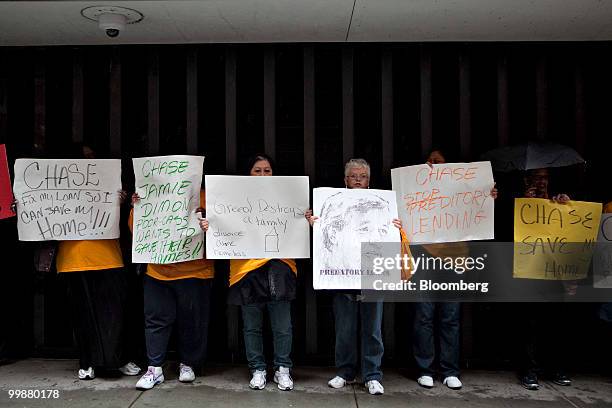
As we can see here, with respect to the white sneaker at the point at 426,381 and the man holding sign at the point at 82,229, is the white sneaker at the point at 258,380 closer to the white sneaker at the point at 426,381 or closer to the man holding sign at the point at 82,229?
the man holding sign at the point at 82,229

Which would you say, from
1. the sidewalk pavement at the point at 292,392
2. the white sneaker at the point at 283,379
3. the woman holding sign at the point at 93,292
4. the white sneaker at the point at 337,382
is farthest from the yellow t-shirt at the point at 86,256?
the white sneaker at the point at 337,382

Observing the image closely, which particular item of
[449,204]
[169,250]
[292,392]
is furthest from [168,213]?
[449,204]

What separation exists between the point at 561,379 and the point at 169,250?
3.38 m

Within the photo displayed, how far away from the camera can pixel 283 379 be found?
14.7 feet

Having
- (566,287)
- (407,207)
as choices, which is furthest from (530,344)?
(407,207)

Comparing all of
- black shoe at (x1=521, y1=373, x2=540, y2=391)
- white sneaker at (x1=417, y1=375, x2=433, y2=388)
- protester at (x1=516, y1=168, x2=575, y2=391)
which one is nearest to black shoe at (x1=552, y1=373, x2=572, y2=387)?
protester at (x1=516, y1=168, x2=575, y2=391)

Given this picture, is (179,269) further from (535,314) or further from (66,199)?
(535,314)

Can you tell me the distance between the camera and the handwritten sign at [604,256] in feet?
14.8

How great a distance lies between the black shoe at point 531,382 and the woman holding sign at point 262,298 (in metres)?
1.91

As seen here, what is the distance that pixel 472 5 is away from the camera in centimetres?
429

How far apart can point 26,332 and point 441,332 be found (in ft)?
12.4

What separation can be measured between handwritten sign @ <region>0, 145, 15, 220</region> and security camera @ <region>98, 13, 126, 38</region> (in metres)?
1.29

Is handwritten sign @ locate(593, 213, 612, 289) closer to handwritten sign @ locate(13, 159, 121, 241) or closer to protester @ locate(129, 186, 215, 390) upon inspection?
protester @ locate(129, 186, 215, 390)

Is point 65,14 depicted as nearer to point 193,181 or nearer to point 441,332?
point 193,181
